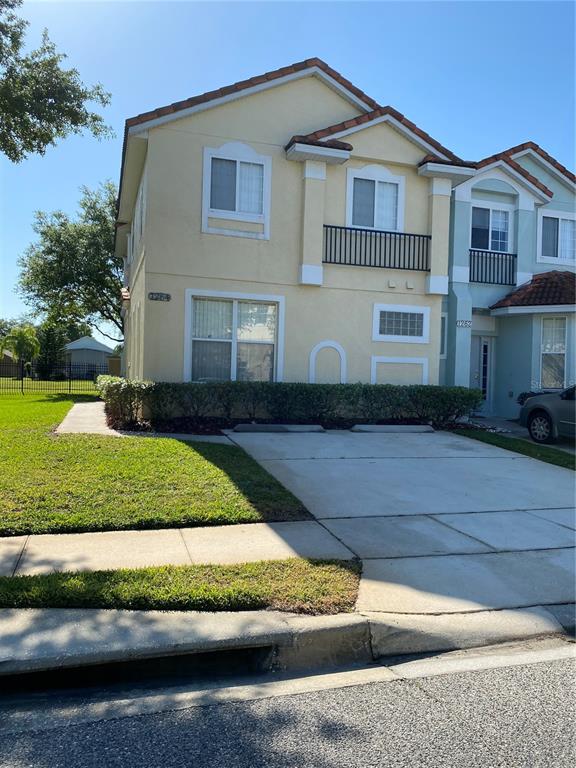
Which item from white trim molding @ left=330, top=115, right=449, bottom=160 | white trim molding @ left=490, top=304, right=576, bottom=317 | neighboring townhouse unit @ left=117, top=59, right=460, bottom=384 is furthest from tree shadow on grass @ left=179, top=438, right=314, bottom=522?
white trim molding @ left=490, top=304, right=576, bottom=317

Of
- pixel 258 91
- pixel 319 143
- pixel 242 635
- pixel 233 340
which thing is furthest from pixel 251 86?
pixel 242 635

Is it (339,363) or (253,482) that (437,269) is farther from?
(253,482)

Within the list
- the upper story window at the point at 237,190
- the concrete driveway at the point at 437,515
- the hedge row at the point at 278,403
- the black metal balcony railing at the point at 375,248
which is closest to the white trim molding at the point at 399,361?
the hedge row at the point at 278,403

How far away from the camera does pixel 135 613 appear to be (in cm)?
423

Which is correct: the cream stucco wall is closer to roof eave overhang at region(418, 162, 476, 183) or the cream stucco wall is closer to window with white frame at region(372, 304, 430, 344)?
window with white frame at region(372, 304, 430, 344)

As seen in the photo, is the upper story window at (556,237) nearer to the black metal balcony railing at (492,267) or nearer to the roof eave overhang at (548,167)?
the roof eave overhang at (548,167)

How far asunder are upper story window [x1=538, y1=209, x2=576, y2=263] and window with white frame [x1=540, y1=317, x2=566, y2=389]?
227cm

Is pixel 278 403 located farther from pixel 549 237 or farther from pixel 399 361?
Answer: pixel 549 237

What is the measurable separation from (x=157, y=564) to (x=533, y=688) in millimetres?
3034

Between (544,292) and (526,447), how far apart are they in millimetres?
6046

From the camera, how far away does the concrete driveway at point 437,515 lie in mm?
5023

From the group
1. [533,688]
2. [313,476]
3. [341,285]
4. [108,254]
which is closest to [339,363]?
[341,285]

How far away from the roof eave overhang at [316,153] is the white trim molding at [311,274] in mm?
2454

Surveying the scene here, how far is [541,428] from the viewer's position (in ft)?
43.2
